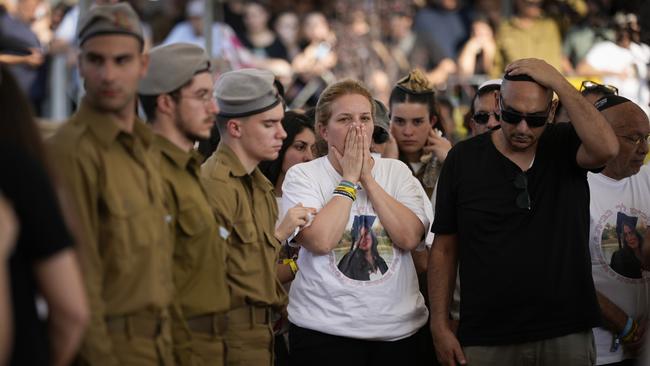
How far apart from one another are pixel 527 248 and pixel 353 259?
86 cm

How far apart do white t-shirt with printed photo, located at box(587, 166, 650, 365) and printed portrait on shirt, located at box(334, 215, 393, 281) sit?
1.16 meters

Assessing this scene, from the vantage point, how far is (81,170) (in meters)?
4.03

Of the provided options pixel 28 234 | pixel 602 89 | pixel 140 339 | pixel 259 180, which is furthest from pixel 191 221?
pixel 602 89

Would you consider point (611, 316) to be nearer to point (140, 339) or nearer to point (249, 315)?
point (249, 315)

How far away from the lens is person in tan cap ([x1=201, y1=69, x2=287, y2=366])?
5197 mm

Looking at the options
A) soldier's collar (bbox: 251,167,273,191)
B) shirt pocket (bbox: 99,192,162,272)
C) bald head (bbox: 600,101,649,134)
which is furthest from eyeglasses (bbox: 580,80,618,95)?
shirt pocket (bbox: 99,192,162,272)

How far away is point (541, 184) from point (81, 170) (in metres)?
2.45

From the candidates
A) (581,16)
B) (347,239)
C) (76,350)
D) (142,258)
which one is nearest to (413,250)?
(347,239)

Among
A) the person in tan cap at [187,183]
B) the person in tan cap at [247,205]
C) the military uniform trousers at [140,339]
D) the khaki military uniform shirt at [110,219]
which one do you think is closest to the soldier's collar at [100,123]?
the khaki military uniform shirt at [110,219]

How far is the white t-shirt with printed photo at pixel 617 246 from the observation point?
6250 millimetres

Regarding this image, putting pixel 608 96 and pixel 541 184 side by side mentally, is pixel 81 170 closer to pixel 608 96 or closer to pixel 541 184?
pixel 541 184

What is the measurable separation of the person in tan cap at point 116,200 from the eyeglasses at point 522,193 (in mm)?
1917

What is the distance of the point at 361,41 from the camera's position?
15.1m

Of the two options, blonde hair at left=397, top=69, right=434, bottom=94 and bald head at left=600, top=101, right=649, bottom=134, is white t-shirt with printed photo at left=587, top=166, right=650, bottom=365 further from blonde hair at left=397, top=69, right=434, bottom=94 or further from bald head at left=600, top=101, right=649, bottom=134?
blonde hair at left=397, top=69, right=434, bottom=94
